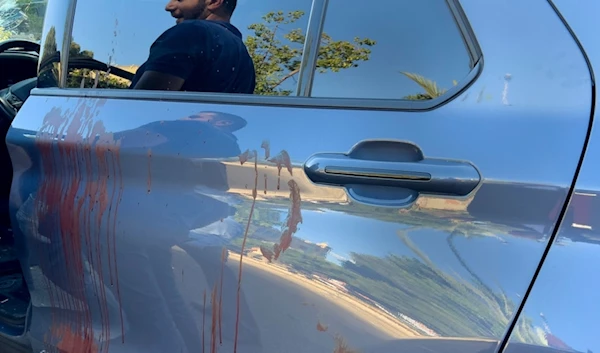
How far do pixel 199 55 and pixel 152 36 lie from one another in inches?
7.8

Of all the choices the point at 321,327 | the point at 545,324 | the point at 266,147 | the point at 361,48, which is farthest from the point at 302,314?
the point at 361,48

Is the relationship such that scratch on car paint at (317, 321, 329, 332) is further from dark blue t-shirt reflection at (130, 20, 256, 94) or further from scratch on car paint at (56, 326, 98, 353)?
scratch on car paint at (56, 326, 98, 353)

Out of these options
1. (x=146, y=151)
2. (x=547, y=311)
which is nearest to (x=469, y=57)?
(x=547, y=311)

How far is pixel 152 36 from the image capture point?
66.0 inches

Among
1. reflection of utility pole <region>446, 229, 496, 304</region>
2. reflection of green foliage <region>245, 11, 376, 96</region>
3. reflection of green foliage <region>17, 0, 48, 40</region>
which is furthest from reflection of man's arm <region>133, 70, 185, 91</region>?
reflection of green foliage <region>17, 0, 48, 40</region>

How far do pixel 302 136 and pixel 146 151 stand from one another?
0.46 meters

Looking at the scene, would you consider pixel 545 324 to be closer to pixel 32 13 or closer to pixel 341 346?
pixel 341 346

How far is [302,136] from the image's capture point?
128 centimetres

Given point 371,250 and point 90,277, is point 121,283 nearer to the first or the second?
point 90,277

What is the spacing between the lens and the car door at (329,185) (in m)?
1.09

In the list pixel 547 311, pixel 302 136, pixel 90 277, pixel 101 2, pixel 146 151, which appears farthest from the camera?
pixel 101 2

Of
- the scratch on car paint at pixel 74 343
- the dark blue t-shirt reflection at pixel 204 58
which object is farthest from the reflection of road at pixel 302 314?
the scratch on car paint at pixel 74 343

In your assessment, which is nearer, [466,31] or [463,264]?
[463,264]

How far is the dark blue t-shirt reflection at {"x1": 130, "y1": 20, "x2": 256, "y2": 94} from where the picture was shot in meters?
1.50
